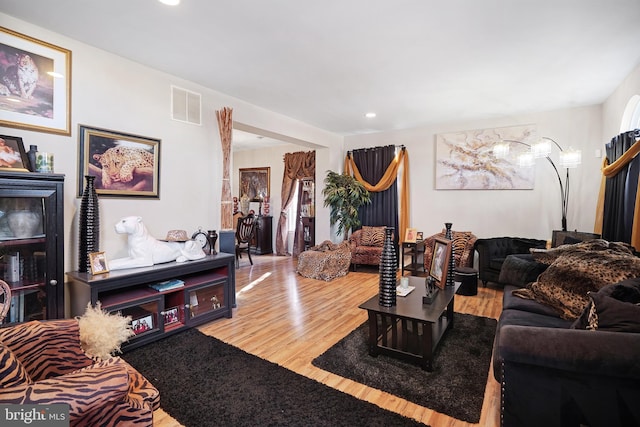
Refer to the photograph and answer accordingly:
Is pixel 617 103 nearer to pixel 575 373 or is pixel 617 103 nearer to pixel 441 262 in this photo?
pixel 441 262

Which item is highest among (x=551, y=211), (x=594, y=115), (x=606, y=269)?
(x=594, y=115)

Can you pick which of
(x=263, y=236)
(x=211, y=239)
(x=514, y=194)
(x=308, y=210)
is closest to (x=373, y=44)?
(x=211, y=239)

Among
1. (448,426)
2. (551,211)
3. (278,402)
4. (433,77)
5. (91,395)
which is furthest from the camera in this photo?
(551,211)

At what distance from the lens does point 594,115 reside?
424 centimetres

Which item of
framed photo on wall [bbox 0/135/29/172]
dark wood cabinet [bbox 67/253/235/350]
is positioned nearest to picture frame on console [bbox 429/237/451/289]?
dark wood cabinet [bbox 67/253/235/350]

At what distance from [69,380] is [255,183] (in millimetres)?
7164

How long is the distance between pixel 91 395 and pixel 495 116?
5.58 meters

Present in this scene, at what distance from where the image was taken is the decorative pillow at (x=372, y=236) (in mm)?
5621

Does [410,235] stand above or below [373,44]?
below

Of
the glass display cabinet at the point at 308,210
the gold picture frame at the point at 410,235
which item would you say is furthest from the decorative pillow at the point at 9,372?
the glass display cabinet at the point at 308,210

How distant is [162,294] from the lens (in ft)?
8.77

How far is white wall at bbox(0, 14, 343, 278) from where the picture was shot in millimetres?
2564

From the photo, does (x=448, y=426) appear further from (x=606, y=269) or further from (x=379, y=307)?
(x=606, y=269)

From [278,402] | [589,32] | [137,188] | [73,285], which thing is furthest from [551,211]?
[73,285]
